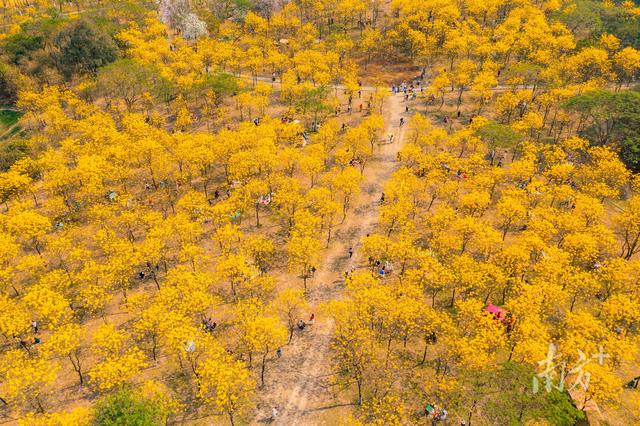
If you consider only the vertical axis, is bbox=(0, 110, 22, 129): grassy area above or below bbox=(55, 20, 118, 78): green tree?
below

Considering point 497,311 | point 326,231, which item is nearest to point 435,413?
point 497,311

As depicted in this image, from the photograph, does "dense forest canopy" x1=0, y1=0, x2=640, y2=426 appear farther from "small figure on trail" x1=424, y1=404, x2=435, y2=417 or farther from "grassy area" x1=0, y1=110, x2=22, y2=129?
"grassy area" x1=0, y1=110, x2=22, y2=129

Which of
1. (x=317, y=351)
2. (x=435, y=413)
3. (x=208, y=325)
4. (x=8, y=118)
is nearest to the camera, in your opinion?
(x=435, y=413)

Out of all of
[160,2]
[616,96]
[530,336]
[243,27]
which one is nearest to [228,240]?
[530,336]

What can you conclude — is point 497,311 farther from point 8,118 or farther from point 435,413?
point 8,118

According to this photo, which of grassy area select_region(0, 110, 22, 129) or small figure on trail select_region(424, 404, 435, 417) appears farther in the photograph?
grassy area select_region(0, 110, 22, 129)

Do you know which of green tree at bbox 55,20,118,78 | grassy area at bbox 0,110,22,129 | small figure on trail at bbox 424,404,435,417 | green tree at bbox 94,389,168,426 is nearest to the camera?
green tree at bbox 94,389,168,426

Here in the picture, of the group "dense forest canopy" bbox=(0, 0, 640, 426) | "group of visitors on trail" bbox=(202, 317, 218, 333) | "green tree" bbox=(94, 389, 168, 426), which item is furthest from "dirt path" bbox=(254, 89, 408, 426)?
"green tree" bbox=(94, 389, 168, 426)

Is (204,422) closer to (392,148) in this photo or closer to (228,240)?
→ (228,240)
